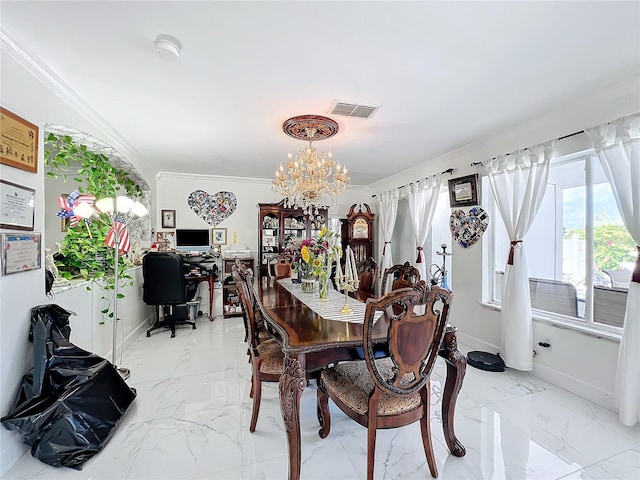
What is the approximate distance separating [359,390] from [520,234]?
2.23 meters

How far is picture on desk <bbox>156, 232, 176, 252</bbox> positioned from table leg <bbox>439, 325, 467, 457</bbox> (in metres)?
4.36

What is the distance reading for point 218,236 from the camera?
5.04 m

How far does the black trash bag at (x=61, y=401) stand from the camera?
1608mm

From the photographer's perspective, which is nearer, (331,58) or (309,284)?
(331,58)

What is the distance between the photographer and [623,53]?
1.70 m

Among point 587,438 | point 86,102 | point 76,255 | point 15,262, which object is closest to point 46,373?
point 15,262

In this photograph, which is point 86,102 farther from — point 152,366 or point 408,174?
point 408,174

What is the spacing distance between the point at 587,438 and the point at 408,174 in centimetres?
354

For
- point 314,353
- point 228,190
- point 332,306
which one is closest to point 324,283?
point 332,306

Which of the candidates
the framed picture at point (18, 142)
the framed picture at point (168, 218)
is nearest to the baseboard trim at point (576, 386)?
the framed picture at point (18, 142)

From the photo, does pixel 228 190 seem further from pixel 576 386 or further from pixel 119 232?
pixel 576 386

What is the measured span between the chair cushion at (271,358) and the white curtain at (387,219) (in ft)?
10.5

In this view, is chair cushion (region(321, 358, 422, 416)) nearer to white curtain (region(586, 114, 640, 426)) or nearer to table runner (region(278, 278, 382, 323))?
table runner (region(278, 278, 382, 323))

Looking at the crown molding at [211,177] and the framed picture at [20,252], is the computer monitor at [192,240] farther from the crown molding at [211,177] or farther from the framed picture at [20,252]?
the framed picture at [20,252]
